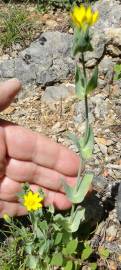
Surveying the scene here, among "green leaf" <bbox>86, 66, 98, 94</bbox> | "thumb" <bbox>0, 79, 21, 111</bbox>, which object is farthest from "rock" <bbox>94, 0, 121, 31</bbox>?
"green leaf" <bbox>86, 66, 98, 94</bbox>

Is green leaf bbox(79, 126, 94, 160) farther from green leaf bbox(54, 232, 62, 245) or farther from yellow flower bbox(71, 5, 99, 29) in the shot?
yellow flower bbox(71, 5, 99, 29)

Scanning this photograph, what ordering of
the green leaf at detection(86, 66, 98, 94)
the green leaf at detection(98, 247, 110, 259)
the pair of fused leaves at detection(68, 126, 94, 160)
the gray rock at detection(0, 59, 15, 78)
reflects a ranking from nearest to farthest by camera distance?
1. the green leaf at detection(86, 66, 98, 94)
2. the pair of fused leaves at detection(68, 126, 94, 160)
3. the green leaf at detection(98, 247, 110, 259)
4. the gray rock at detection(0, 59, 15, 78)

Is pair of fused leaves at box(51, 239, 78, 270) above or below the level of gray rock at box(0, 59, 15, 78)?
below

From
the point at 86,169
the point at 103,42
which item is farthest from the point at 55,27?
the point at 86,169

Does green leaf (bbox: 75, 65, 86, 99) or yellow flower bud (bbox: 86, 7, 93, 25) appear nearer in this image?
yellow flower bud (bbox: 86, 7, 93, 25)

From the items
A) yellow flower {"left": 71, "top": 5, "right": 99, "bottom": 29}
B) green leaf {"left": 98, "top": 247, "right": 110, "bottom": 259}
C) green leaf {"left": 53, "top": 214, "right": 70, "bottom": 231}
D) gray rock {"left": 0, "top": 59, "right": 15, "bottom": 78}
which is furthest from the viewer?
gray rock {"left": 0, "top": 59, "right": 15, "bottom": 78}

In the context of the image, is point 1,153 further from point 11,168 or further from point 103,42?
point 103,42
